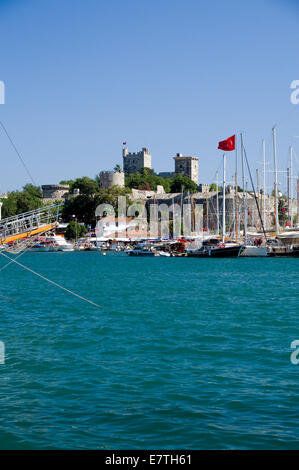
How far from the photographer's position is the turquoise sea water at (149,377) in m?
8.27

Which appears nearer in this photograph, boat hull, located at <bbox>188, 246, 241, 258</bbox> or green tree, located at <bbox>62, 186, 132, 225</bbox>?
boat hull, located at <bbox>188, 246, 241, 258</bbox>

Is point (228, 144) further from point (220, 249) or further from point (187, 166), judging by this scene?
point (187, 166)

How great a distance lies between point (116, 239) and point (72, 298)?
73.1m

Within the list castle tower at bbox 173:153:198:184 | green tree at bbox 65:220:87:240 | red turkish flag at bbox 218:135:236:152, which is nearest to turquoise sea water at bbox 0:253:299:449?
red turkish flag at bbox 218:135:236:152

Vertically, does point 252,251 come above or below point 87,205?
below

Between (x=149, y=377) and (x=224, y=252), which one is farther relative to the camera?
(x=224, y=252)

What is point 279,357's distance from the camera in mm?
12906

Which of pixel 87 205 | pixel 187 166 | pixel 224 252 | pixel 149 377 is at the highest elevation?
pixel 187 166

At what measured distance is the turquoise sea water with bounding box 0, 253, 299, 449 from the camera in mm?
8266

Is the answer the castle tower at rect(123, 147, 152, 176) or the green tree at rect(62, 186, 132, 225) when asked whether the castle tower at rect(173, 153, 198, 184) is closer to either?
the castle tower at rect(123, 147, 152, 176)

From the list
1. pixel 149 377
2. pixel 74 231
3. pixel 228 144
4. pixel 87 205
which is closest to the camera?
pixel 149 377

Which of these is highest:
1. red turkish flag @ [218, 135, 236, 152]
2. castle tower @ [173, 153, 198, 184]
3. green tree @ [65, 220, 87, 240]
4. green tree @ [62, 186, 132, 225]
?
castle tower @ [173, 153, 198, 184]

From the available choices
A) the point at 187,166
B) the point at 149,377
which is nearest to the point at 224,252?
the point at 149,377

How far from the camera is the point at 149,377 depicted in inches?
446
